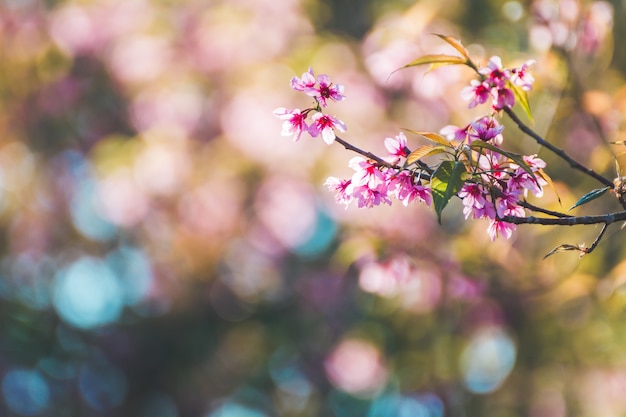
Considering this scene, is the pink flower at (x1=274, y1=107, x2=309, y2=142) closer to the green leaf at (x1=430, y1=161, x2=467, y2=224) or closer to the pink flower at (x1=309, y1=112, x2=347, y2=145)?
the pink flower at (x1=309, y1=112, x2=347, y2=145)

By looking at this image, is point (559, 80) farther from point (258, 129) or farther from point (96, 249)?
point (96, 249)

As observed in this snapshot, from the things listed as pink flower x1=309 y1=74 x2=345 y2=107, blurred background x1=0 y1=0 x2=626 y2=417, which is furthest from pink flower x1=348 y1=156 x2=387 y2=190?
blurred background x1=0 y1=0 x2=626 y2=417

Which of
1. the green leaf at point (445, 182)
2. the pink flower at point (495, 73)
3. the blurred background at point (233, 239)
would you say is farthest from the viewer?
the blurred background at point (233, 239)

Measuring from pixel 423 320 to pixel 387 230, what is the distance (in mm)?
466

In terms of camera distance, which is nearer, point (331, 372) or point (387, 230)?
point (387, 230)

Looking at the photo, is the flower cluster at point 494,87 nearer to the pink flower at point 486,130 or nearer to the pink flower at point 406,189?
the pink flower at point 486,130

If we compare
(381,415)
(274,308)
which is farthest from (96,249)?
(381,415)

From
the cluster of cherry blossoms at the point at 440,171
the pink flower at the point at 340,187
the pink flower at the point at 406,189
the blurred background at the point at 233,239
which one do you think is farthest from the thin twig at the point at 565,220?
the blurred background at the point at 233,239

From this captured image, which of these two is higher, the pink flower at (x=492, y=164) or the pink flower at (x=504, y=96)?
the pink flower at (x=504, y=96)

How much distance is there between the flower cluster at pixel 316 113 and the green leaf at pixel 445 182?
182mm

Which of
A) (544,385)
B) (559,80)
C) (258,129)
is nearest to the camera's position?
(559,80)

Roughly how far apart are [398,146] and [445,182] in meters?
0.16

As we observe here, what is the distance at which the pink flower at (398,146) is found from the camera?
1137mm

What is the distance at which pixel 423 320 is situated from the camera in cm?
348
